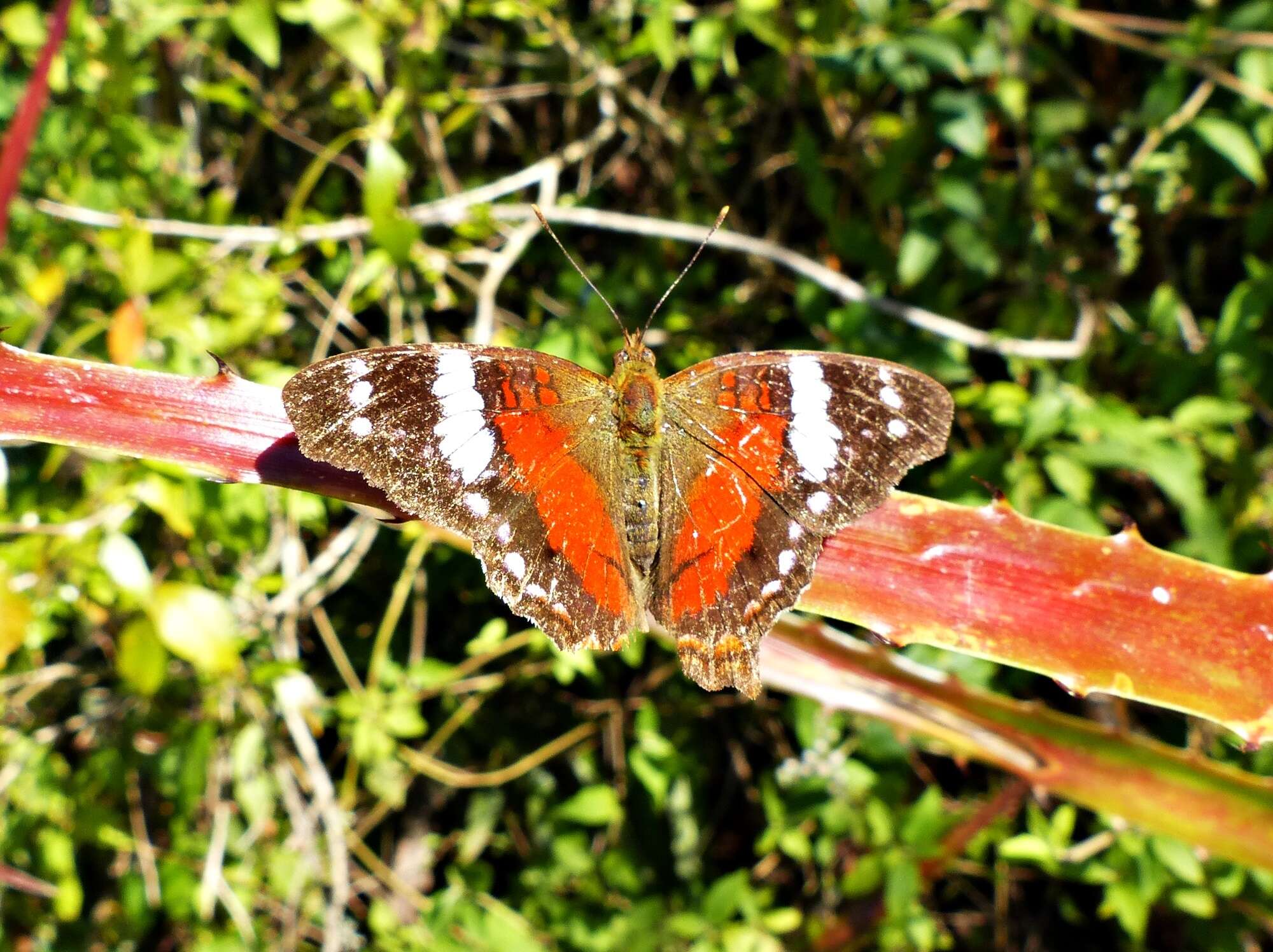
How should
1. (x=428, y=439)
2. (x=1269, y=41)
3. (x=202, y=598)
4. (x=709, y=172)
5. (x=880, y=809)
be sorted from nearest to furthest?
1. (x=428, y=439)
2. (x=202, y=598)
3. (x=1269, y=41)
4. (x=880, y=809)
5. (x=709, y=172)

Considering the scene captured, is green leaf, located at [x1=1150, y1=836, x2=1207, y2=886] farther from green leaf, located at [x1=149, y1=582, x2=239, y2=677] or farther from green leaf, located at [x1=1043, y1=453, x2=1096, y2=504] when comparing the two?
green leaf, located at [x1=149, y1=582, x2=239, y2=677]

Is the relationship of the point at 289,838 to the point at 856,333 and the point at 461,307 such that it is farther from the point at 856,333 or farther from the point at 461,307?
the point at 856,333

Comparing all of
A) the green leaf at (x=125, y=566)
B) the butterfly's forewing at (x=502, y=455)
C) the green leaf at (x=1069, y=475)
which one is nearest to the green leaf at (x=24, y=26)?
the green leaf at (x=125, y=566)

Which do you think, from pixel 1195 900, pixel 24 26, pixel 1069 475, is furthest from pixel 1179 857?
pixel 24 26

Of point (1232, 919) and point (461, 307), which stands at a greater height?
point (461, 307)

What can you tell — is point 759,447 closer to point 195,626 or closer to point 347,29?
point 195,626

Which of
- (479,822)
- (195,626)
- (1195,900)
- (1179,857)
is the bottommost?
(479,822)

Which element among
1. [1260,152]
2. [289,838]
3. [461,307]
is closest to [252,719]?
[289,838]
